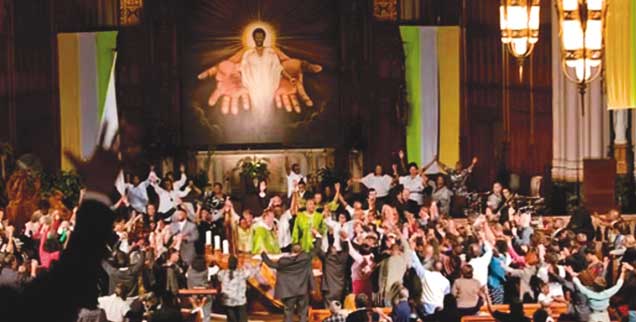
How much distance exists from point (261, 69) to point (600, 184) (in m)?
13.2

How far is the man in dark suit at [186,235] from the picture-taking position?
20.8 meters

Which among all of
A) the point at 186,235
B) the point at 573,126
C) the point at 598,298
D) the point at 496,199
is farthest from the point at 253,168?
the point at 598,298

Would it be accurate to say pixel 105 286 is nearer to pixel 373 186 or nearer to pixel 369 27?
pixel 373 186

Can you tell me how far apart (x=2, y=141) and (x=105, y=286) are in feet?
42.1

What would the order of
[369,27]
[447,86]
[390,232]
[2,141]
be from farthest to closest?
[369,27] < [447,86] < [2,141] < [390,232]

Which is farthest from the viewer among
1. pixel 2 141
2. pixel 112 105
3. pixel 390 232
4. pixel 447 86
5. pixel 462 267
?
pixel 447 86

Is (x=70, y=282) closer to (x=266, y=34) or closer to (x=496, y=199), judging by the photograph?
(x=496, y=199)

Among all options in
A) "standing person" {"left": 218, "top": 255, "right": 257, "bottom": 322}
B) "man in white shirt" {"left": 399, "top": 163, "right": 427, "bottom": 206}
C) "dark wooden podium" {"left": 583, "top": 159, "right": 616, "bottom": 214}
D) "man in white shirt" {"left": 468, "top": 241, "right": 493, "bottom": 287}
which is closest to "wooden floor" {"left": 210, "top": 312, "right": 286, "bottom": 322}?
"standing person" {"left": 218, "top": 255, "right": 257, "bottom": 322}

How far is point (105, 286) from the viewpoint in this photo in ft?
61.6

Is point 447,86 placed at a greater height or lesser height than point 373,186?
greater

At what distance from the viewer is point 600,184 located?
2416 centimetres

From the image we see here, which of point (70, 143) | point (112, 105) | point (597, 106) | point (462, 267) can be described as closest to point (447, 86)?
point (597, 106)

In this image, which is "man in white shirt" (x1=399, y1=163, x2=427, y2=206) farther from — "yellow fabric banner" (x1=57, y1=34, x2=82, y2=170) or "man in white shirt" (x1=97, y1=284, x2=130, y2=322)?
"man in white shirt" (x1=97, y1=284, x2=130, y2=322)

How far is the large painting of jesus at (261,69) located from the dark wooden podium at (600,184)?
38.6 ft
